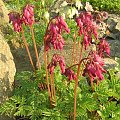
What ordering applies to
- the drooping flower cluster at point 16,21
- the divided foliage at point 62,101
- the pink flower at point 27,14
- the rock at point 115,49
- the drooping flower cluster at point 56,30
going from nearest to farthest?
the drooping flower cluster at point 56,30 < the pink flower at point 27,14 < the drooping flower cluster at point 16,21 < the divided foliage at point 62,101 < the rock at point 115,49

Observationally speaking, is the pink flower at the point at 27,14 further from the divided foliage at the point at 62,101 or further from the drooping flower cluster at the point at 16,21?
the divided foliage at the point at 62,101

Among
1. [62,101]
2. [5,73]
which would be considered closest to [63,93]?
[62,101]

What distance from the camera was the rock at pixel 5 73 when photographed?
427cm

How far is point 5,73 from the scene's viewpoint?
438 centimetres

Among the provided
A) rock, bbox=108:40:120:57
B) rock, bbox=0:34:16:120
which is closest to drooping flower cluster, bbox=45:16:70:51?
rock, bbox=0:34:16:120

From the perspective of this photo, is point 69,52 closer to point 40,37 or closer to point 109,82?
point 40,37

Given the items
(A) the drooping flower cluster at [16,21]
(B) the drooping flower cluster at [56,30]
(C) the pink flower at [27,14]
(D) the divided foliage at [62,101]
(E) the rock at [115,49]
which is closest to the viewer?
(B) the drooping flower cluster at [56,30]

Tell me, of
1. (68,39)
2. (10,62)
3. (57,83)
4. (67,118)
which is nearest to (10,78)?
(10,62)

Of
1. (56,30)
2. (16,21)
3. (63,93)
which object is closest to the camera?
(56,30)

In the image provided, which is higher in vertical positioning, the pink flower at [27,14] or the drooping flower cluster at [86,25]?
the pink flower at [27,14]

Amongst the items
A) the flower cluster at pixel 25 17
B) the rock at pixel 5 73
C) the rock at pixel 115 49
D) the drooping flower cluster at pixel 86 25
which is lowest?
the rock at pixel 115 49

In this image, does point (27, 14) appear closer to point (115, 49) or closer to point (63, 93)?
point (63, 93)

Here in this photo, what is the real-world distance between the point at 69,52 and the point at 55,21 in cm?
239

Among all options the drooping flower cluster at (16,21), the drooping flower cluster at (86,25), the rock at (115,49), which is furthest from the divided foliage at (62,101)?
the rock at (115,49)
